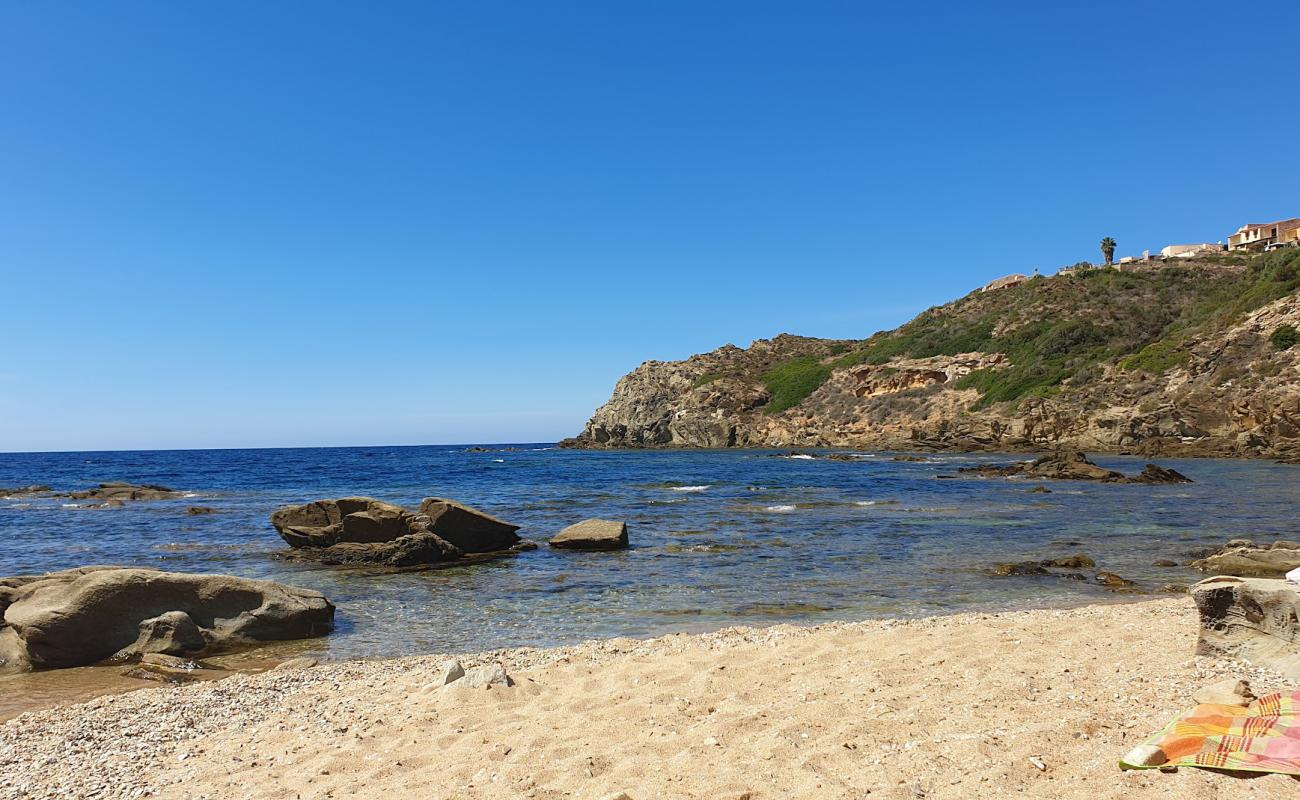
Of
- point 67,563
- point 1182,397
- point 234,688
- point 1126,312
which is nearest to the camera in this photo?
point 234,688

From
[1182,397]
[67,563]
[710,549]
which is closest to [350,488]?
[67,563]

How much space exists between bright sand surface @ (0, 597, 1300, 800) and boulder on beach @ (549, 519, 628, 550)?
10.5m

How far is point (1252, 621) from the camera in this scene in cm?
715

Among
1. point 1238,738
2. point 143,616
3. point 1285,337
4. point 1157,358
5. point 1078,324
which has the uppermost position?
point 1078,324

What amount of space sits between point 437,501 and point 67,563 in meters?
8.95

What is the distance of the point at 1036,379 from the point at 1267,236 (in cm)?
6182

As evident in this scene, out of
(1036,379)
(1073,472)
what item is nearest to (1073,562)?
(1073,472)

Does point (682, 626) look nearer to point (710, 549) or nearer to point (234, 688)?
point (234, 688)

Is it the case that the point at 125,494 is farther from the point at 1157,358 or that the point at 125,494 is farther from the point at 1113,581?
the point at 1157,358

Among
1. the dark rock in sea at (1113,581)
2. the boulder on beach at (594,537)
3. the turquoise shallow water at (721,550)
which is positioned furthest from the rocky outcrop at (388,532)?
the dark rock in sea at (1113,581)

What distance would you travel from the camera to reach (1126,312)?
276ft

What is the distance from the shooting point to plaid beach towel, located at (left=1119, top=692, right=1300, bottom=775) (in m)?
4.47

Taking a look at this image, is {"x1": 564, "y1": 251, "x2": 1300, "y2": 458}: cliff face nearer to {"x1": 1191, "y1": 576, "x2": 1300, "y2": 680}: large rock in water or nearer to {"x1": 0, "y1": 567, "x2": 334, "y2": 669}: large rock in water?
{"x1": 1191, "y1": 576, "x2": 1300, "y2": 680}: large rock in water

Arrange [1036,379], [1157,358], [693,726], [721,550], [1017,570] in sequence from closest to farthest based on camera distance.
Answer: [693,726] → [1017,570] → [721,550] → [1157,358] → [1036,379]
